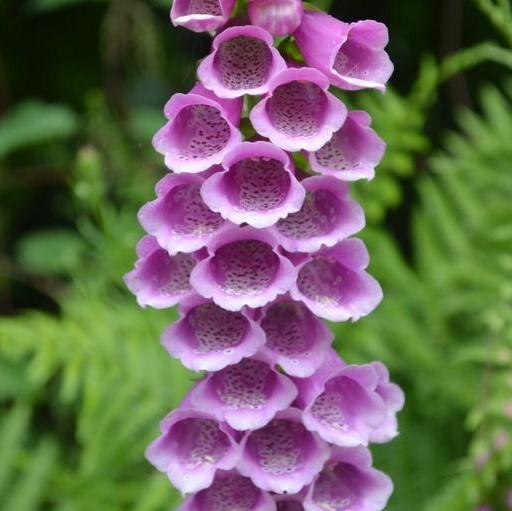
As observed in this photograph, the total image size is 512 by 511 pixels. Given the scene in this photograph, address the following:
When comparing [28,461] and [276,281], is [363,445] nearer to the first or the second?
[276,281]

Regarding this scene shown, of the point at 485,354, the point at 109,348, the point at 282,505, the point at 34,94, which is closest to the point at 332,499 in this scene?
the point at 282,505

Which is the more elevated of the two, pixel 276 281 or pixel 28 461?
pixel 276 281

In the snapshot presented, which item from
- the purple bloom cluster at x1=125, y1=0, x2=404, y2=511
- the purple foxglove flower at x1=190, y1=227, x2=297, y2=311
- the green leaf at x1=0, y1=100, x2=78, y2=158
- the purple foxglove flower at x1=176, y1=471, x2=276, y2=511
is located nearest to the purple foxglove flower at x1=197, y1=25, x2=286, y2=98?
the purple bloom cluster at x1=125, y1=0, x2=404, y2=511

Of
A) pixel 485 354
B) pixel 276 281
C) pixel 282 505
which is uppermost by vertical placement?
pixel 276 281

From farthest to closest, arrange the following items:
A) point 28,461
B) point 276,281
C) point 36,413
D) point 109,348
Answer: point 36,413 < point 28,461 < point 109,348 < point 276,281

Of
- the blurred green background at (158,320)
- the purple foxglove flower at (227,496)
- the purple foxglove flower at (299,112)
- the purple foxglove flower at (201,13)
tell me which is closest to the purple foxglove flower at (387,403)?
the purple foxglove flower at (227,496)

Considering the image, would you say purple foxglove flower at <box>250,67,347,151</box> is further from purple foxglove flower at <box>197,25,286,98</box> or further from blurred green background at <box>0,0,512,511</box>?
blurred green background at <box>0,0,512,511</box>

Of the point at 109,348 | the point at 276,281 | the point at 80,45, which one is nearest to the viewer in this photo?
the point at 276,281
